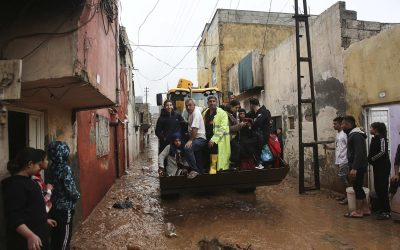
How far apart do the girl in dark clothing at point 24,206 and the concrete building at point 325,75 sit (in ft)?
23.7

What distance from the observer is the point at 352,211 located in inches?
257

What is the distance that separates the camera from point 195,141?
6.25m

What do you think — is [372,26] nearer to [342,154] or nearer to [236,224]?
[342,154]

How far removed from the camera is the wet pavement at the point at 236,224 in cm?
522

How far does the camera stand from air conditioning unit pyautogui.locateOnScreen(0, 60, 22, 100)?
9.75 feet

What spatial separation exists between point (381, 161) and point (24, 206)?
236 inches

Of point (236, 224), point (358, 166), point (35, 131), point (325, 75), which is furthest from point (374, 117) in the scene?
point (35, 131)

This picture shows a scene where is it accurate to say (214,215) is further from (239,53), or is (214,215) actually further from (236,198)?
(239,53)

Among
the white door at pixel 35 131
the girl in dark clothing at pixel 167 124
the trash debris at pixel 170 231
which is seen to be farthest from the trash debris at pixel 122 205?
the white door at pixel 35 131

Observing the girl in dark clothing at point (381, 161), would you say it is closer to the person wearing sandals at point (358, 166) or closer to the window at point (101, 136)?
the person wearing sandals at point (358, 166)

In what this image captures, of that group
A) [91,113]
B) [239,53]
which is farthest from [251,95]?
[91,113]

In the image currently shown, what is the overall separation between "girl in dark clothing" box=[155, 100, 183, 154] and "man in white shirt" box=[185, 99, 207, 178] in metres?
0.52

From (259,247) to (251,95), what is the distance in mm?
10914

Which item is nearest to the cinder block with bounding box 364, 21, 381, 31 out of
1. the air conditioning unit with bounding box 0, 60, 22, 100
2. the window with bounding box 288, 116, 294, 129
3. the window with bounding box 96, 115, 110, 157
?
the window with bounding box 288, 116, 294, 129
